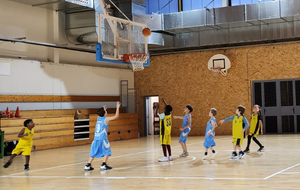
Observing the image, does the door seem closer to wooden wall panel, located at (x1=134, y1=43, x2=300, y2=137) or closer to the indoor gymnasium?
the indoor gymnasium

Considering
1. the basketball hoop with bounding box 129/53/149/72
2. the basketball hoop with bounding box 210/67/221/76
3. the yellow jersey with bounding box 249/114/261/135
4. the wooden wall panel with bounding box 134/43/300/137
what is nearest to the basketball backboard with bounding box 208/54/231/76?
the basketball hoop with bounding box 210/67/221/76

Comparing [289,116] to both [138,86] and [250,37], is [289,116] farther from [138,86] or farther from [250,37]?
[138,86]

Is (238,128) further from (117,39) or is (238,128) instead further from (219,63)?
(219,63)

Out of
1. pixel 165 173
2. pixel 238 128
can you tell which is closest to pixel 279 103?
pixel 238 128

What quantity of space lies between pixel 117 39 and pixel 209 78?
8721 millimetres

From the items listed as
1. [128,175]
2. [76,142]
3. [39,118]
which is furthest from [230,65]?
[128,175]

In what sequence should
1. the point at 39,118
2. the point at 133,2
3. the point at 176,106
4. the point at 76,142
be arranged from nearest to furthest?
1. the point at 39,118
2. the point at 76,142
3. the point at 133,2
4. the point at 176,106

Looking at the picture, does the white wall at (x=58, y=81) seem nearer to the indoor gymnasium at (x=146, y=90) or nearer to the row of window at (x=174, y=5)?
the indoor gymnasium at (x=146, y=90)

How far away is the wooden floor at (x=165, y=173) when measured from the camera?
7.94m

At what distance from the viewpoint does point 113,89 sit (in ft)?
76.8

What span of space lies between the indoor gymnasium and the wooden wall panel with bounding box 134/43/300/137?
5cm

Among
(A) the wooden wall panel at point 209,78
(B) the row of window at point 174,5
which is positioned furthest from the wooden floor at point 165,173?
(B) the row of window at point 174,5

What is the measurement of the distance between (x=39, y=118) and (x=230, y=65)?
10.5 m

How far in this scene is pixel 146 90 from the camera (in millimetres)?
24734
